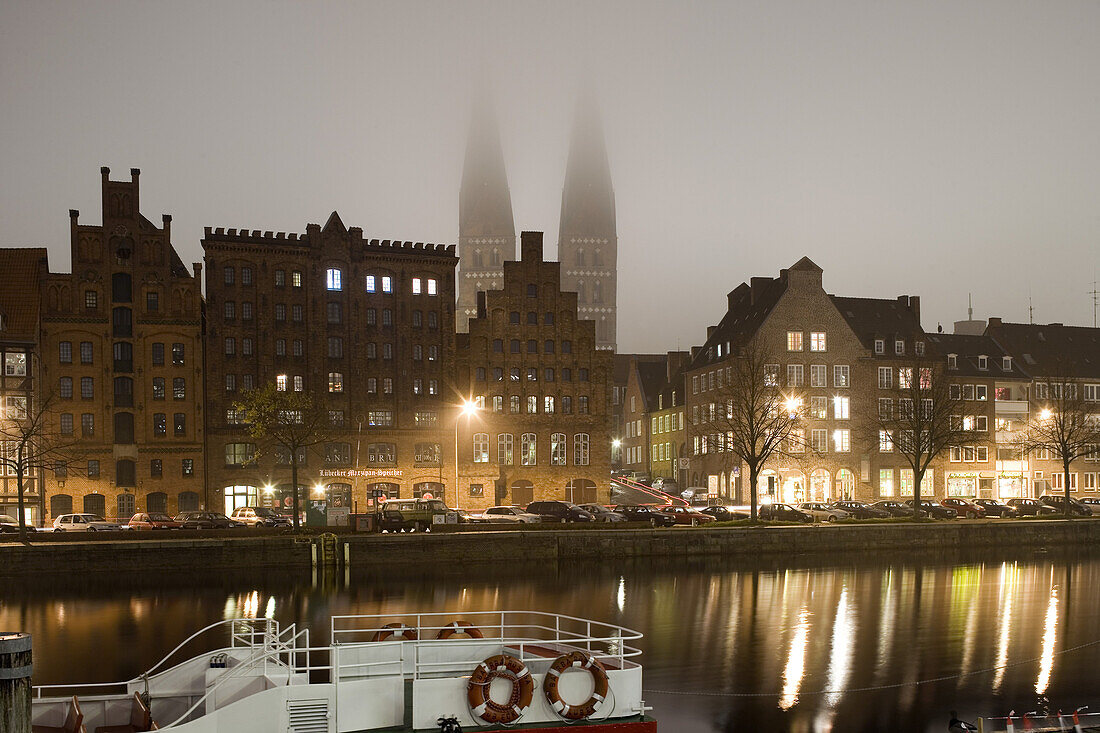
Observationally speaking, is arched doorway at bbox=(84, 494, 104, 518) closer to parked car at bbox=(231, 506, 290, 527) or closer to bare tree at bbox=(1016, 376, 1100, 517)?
parked car at bbox=(231, 506, 290, 527)

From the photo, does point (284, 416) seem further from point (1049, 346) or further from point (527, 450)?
point (1049, 346)

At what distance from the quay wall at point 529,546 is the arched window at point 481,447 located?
89.2 feet

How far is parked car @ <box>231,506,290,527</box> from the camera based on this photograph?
2898 inches

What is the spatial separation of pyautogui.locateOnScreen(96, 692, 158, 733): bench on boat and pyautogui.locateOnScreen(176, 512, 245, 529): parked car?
49106 millimetres

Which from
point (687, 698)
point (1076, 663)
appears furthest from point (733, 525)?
point (687, 698)

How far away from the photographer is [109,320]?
3346 inches

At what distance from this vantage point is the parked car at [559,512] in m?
78.2

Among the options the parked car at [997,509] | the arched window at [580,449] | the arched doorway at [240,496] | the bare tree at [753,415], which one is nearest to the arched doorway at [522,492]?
the arched window at [580,449]

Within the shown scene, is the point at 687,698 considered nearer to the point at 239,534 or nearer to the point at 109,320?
the point at 239,534

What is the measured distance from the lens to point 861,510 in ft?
278

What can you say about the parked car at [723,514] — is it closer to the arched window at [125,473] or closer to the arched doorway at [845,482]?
the arched doorway at [845,482]

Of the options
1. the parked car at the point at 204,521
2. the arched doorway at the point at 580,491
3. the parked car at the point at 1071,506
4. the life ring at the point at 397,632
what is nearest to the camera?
the life ring at the point at 397,632

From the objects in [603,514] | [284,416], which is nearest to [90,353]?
[284,416]

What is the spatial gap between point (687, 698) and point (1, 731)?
69.2 ft
